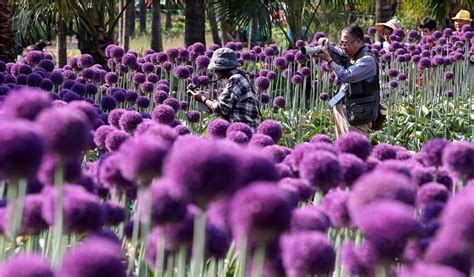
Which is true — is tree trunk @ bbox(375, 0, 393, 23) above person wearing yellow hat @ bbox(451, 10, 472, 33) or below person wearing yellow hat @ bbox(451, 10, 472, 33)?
above

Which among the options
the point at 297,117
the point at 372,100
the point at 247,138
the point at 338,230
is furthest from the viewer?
the point at 297,117

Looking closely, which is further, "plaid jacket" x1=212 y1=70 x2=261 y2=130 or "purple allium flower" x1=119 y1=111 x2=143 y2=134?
"plaid jacket" x1=212 y1=70 x2=261 y2=130

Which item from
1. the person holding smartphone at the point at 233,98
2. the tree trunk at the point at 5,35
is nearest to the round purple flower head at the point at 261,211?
the person holding smartphone at the point at 233,98

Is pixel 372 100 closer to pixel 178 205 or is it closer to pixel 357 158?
pixel 357 158

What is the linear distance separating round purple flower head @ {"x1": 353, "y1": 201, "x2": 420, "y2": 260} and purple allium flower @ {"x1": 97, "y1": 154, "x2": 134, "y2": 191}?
0.86m

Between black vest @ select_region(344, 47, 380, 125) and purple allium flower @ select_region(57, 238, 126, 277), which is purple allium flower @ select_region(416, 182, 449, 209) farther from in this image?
black vest @ select_region(344, 47, 380, 125)

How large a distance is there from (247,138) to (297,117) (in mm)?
7002

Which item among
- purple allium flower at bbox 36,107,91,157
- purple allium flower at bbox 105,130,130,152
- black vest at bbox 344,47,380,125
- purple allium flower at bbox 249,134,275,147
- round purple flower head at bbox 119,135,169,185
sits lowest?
black vest at bbox 344,47,380,125

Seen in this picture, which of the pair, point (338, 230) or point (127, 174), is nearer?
point (127, 174)

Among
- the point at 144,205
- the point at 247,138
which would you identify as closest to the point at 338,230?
the point at 144,205

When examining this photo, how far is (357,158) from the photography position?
266cm

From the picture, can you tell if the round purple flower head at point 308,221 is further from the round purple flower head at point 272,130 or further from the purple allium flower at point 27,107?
the round purple flower head at point 272,130

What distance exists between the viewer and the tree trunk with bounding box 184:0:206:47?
46.6 ft

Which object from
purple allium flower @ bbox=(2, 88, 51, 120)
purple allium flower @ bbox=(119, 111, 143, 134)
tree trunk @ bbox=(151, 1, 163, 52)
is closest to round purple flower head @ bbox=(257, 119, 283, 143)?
purple allium flower @ bbox=(119, 111, 143, 134)
